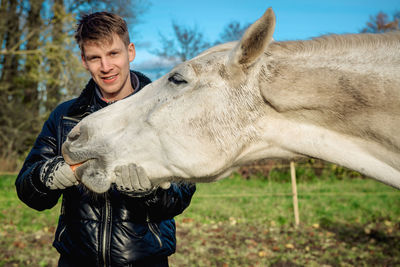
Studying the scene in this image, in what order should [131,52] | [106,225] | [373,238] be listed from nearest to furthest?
1. [106,225]
2. [131,52]
3. [373,238]

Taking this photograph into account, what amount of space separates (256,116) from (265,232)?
502cm

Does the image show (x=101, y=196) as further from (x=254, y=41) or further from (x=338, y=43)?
(x=338, y=43)

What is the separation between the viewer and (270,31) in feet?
5.46

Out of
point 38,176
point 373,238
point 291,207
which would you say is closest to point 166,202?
point 38,176

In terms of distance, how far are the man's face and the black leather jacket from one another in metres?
0.19

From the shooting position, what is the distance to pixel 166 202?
2.17 meters

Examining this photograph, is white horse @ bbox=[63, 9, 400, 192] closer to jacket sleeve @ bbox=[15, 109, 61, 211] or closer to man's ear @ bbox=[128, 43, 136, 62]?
jacket sleeve @ bbox=[15, 109, 61, 211]

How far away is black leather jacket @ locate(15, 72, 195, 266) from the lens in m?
2.10

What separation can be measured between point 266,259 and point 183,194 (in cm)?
333

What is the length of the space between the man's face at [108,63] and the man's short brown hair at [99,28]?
33mm

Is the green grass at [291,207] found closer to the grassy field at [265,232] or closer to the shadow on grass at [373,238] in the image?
the grassy field at [265,232]

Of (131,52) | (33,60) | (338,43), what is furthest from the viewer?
(33,60)

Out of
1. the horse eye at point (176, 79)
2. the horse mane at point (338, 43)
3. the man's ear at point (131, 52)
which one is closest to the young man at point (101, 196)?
the man's ear at point (131, 52)

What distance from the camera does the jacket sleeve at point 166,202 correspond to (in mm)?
2154
